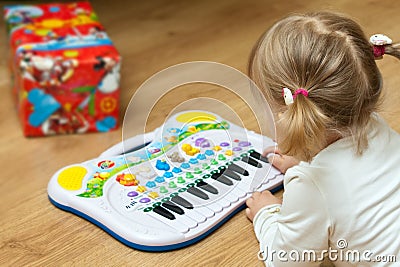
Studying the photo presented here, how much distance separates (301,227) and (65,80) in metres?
0.62

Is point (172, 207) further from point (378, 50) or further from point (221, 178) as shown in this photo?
point (378, 50)

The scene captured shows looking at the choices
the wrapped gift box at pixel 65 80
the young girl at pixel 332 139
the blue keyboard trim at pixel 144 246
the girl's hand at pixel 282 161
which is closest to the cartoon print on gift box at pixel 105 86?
the wrapped gift box at pixel 65 80

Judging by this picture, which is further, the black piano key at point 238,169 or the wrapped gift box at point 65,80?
the wrapped gift box at point 65,80

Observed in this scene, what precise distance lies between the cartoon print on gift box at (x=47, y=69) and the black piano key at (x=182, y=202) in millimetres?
375

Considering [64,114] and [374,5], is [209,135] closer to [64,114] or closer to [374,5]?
[64,114]

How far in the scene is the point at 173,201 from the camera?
3.48 feet

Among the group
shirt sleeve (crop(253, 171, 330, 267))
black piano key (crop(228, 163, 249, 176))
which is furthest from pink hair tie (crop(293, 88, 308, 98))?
black piano key (crop(228, 163, 249, 176))

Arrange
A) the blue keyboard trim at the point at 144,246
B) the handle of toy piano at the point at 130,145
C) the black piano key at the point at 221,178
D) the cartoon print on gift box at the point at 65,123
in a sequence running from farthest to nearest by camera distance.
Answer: the cartoon print on gift box at the point at 65,123, the handle of toy piano at the point at 130,145, the black piano key at the point at 221,178, the blue keyboard trim at the point at 144,246

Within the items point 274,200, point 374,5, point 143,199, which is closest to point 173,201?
point 143,199

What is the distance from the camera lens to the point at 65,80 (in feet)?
4.20

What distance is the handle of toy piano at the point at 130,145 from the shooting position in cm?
122

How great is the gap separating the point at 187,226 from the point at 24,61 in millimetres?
504

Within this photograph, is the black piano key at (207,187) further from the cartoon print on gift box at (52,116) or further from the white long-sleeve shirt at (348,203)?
the cartoon print on gift box at (52,116)

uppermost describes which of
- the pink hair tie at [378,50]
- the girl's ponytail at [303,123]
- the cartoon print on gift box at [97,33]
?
the pink hair tie at [378,50]
